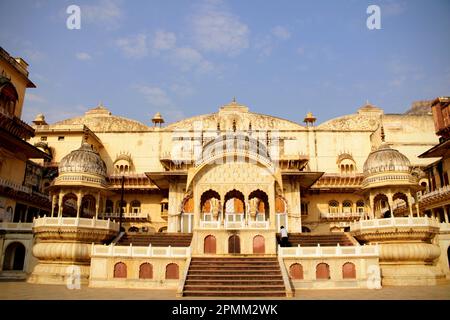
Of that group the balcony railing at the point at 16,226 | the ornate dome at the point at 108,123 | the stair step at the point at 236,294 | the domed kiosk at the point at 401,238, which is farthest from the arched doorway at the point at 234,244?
the ornate dome at the point at 108,123

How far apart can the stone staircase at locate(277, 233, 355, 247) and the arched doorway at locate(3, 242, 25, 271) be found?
68.3 feet

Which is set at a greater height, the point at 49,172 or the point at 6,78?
the point at 6,78

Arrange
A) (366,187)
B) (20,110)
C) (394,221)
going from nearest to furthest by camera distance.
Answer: (394,221), (366,187), (20,110)

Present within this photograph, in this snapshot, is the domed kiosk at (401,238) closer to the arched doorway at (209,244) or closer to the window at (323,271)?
the window at (323,271)

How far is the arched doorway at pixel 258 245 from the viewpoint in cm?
2206

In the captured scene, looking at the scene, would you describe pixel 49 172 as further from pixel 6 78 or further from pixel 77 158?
pixel 77 158

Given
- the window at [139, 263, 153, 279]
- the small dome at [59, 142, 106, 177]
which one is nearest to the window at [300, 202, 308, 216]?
the small dome at [59, 142, 106, 177]

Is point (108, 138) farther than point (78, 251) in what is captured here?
Yes

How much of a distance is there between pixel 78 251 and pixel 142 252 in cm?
521

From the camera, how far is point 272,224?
22.5 meters

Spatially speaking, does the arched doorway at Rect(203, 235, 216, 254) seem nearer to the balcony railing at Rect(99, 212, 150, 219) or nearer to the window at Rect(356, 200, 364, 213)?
the balcony railing at Rect(99, 212, 150, 219)
